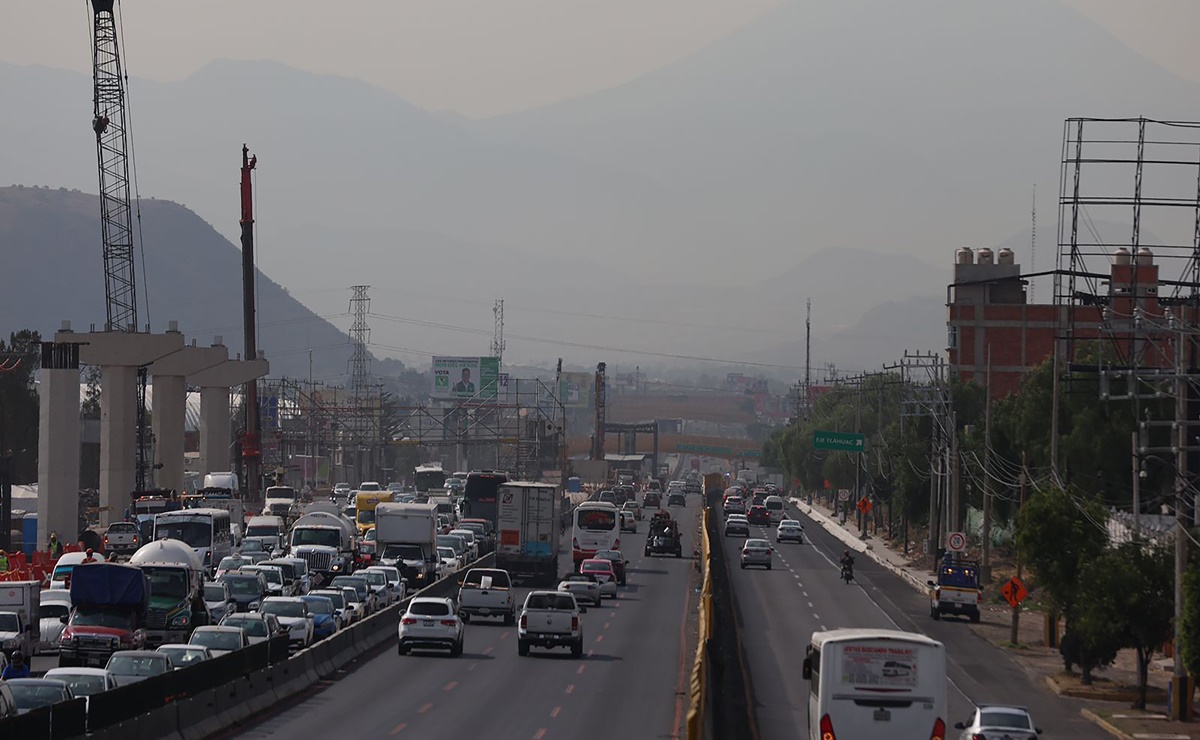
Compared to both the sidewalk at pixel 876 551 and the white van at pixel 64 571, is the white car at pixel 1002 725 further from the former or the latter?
the sidewalk at pixel 876 551

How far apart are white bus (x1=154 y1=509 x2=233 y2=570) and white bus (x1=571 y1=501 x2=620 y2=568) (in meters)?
17.3

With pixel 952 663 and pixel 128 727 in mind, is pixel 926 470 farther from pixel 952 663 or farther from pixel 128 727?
pixel 128 727

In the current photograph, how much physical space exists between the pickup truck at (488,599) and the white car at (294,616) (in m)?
10.1

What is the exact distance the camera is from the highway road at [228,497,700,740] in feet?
98.9

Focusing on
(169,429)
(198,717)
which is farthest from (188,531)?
(169,429)

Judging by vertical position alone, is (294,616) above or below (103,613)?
below

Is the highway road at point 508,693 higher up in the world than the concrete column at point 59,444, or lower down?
lower down

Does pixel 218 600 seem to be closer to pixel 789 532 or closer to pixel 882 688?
→ pixel 882 688

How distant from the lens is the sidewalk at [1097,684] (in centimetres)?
3672

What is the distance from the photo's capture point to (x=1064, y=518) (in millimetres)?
48125

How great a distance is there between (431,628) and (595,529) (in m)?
32.4

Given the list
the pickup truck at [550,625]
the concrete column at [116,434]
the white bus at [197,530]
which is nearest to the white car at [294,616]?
the pickup truck at [550,625]

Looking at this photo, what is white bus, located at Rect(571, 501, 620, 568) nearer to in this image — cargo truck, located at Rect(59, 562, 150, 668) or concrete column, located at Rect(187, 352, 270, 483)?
cargo truck, located at Rect(59, 562, 150, 668)

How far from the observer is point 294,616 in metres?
42.9
